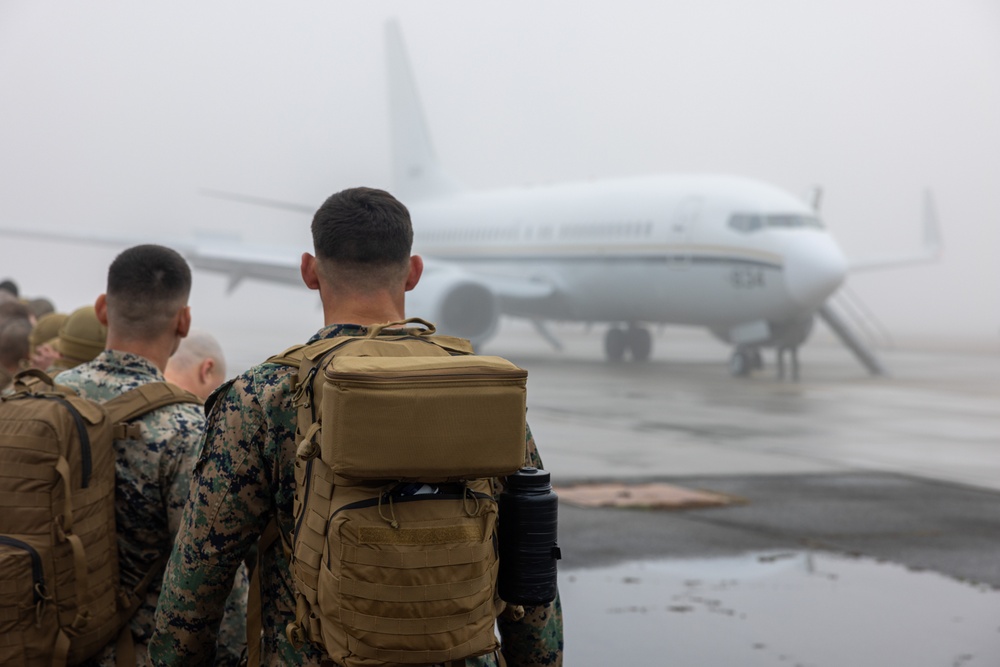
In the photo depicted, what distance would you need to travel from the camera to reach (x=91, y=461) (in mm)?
2332

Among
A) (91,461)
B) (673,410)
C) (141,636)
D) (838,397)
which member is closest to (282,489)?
(91,461)

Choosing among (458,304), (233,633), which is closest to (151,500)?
(233,633)

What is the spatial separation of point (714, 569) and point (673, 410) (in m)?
7.97

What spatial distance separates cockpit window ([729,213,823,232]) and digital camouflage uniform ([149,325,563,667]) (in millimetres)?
16750

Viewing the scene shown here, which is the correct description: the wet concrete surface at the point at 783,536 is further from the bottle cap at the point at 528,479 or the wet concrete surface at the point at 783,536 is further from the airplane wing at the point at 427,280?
the airplane wing at the point at 427,280

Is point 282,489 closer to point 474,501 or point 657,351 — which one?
point 474,501

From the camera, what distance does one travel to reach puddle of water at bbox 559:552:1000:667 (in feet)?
15.0

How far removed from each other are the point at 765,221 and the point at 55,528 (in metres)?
16.7

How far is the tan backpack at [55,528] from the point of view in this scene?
2.28 meters

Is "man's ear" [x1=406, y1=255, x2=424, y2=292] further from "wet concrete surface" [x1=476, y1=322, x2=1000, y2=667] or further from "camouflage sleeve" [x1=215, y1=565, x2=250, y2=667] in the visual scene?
"wet concrete surface" [x1=476, y1=322, x2=1000, y2=667]

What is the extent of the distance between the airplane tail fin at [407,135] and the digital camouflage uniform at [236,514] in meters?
25.6

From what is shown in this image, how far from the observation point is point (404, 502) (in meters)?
1.76

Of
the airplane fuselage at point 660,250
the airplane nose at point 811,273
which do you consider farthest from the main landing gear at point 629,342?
the airplane nose at point 811,273

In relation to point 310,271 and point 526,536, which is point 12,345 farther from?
point 526,536
